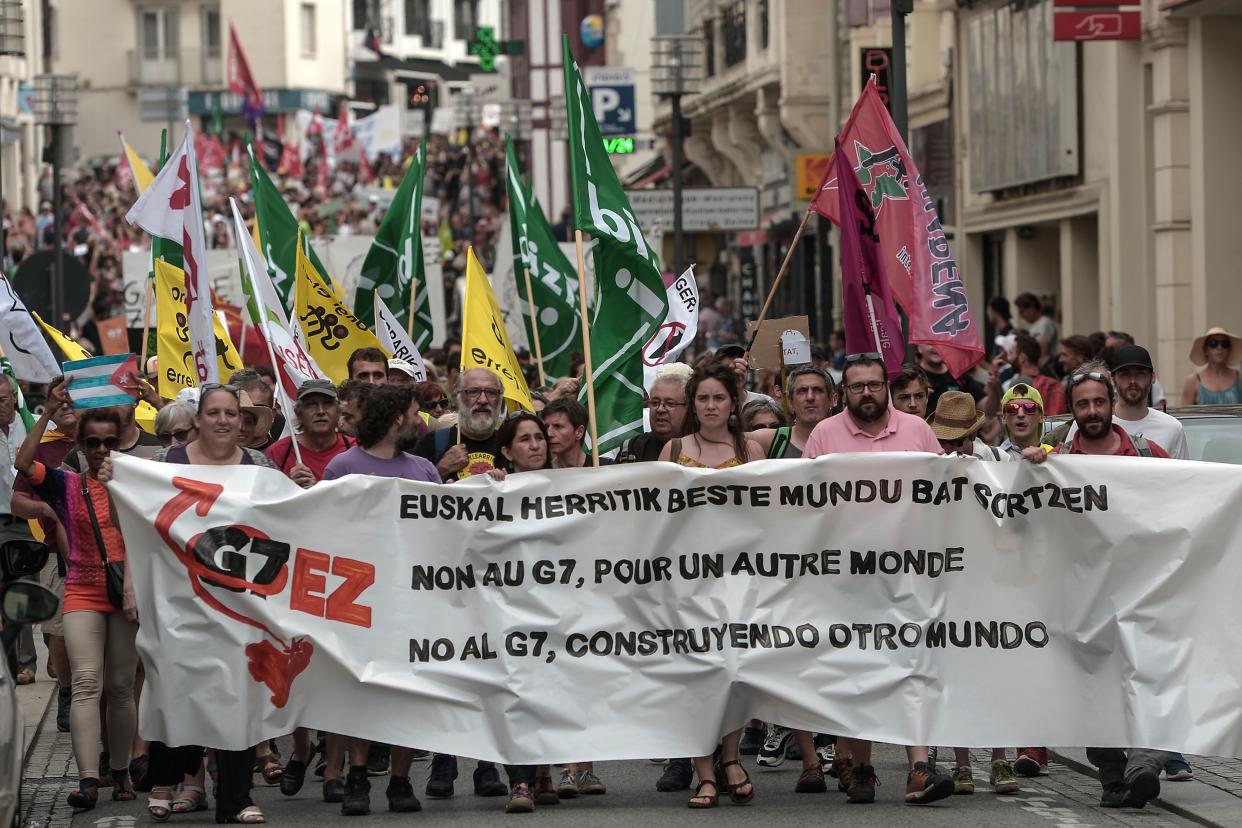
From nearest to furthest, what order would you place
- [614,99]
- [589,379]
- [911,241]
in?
[589,379] < [911,241] < [614,99]

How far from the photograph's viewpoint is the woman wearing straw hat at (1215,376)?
15273mm

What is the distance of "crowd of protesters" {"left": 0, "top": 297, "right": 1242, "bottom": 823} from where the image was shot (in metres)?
9.25

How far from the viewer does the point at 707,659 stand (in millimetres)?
9289

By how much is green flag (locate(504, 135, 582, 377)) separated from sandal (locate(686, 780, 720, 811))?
6.33 meters

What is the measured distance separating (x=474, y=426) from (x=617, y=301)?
0.88 meters

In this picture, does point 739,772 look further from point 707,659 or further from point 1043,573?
point 1043,573

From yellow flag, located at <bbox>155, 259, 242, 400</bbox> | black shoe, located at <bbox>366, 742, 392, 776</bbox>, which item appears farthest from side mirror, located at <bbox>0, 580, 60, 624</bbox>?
yellow flag, located at <bbox>155, 259, 242, 400</bbox>

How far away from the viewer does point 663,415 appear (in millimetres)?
10656

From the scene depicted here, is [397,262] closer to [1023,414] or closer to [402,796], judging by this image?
[1023,414]

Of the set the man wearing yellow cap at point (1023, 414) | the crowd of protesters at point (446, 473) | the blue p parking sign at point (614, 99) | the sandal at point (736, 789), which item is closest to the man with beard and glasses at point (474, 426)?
the crowd of protesters at point (446, 473)

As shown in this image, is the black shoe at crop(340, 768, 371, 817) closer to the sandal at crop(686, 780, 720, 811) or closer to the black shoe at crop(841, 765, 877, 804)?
the sandal at crop(686, 780, 720, 811)

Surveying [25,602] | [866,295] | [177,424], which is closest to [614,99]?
[866,295]

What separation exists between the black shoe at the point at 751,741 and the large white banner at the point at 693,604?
4.95 feet

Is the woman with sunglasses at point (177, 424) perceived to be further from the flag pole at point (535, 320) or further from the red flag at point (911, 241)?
the flag pole at point (535, 320)
